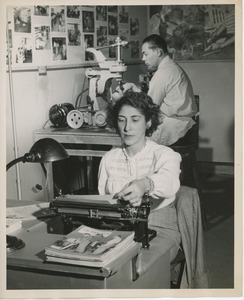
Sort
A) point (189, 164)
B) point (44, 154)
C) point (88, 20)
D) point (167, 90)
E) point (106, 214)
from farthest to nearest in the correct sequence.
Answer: point (189, 164), point (167, 90), point (88, 20), point (44, 154), point (106, 214)

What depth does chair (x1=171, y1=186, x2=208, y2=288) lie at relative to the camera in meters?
1.71

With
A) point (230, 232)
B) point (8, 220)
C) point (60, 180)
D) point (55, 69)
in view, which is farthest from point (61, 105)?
point (230, 232)

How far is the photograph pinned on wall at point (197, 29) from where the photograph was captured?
1.70 m

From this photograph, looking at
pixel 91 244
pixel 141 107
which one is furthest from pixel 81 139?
pixel 91 244

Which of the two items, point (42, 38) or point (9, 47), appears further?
point (42, 38)

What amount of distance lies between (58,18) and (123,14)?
262 millimetres

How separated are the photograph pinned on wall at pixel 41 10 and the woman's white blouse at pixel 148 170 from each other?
58 cm

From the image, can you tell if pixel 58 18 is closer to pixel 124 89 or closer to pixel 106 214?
pixel 124 89

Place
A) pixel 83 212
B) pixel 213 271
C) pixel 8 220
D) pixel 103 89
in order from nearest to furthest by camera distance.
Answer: pixel 83 212 → pixel 8 220 → pixel 213 271 → pixel 103 89

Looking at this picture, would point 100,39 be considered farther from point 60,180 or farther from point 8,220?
point 8,220

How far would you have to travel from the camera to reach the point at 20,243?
4.87ft

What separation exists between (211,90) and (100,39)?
0.50m

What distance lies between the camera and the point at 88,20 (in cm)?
180

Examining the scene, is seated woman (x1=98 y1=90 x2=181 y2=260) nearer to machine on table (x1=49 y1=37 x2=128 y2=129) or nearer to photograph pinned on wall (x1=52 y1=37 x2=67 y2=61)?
machine on table (x1=49 y1=37 x2=128 y2=129)
